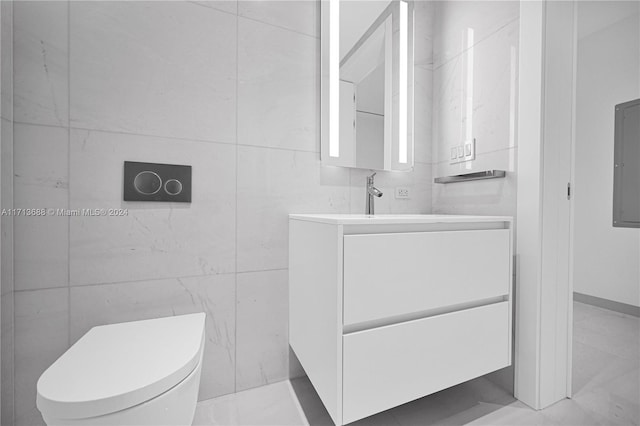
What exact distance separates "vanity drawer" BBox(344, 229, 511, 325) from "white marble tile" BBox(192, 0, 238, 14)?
112 centimetres

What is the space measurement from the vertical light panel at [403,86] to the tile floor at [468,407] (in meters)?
1.18

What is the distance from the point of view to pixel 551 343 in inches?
45.5

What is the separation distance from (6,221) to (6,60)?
0.52 meters

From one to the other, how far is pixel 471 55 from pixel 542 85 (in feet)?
1.48

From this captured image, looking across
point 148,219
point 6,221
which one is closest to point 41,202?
point 6,221

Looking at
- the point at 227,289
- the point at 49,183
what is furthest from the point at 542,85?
the point at 49,183

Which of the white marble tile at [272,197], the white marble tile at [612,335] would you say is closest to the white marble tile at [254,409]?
the white marble tile at [272,197]

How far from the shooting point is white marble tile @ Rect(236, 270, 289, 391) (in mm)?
1211

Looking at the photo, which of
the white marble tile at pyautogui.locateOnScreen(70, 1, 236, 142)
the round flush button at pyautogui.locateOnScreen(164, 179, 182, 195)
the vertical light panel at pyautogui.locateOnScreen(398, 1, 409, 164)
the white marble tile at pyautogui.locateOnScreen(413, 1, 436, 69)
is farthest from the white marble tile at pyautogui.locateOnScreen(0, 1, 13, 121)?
the white marble tile at pyautogui.locateOnScreen(413, 1, 436, 69)

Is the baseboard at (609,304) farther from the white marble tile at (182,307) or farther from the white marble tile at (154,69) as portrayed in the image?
the white marble tile at (154,69)

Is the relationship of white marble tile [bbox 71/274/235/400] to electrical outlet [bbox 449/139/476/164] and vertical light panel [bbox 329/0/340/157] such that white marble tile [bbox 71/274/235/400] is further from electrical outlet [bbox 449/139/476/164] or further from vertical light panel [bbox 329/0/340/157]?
electrical outlet [bbox 449/139/476/164]

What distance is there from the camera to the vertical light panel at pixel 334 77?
1.34 m

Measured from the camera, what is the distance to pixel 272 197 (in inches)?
49.4

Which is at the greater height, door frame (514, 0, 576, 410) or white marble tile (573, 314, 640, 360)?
door frame (514, 0, 576, 410)
